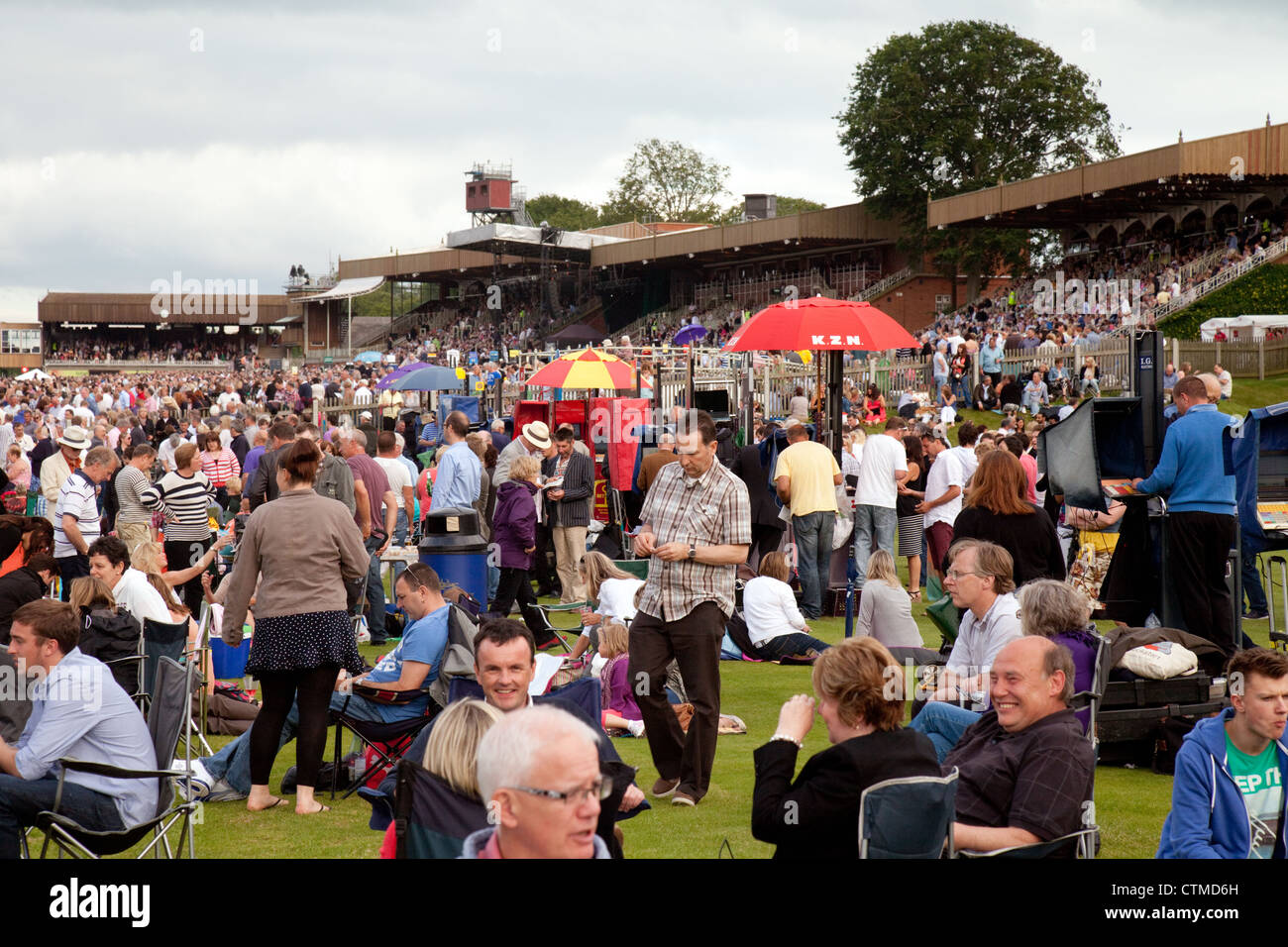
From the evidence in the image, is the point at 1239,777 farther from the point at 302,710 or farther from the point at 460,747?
the point at 302,710

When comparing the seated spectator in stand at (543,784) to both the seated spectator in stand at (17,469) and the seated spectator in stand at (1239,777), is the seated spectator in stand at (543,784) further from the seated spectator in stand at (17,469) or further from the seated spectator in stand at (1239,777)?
the seated spectator in stand at (17,469)

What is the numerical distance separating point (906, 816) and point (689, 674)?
245 centimetres

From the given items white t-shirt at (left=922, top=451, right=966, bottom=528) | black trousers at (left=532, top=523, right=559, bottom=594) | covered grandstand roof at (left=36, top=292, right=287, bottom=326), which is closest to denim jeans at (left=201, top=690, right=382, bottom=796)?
black trousers at (left=532, top=523, right=559, bottom=594)

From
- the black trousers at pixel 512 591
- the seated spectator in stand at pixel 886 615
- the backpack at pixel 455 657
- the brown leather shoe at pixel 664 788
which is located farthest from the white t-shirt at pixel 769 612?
the backpack at pixel 455 657

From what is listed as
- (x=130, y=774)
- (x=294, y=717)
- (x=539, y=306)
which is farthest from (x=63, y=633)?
A: (x=539, y=306)

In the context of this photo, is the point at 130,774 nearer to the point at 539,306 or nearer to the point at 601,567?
the point at 601,567

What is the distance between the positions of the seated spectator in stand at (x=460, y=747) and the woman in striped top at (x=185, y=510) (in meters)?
7.31

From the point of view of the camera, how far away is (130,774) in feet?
15.4

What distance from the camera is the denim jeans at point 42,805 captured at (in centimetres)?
465

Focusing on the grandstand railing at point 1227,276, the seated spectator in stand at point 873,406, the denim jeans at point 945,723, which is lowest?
the denim jeans at point 945,723

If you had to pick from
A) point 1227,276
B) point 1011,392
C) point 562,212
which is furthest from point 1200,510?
point 562,212

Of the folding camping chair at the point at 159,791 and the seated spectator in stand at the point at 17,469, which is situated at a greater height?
the seated spectator in stand at the point at 17,469

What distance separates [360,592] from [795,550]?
14.2ft
